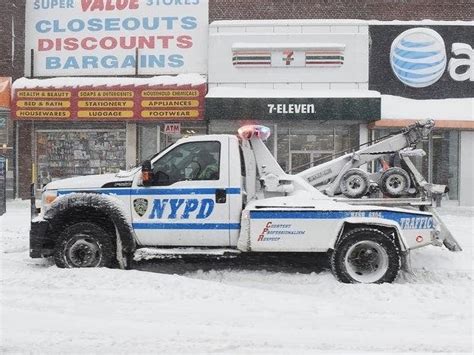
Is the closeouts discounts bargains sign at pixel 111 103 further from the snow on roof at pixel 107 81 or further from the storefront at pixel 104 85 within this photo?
the snow on roof at pixel 107 81

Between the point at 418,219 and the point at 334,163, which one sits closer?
the point at 418,219

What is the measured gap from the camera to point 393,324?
5086 mm

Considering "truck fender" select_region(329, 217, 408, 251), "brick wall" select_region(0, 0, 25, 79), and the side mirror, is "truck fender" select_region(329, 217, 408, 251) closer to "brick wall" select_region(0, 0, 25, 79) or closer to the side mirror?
the side mirror

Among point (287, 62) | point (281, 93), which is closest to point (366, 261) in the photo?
point (281, 93)

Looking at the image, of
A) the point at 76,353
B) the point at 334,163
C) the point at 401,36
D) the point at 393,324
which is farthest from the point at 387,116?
the point at 76,353

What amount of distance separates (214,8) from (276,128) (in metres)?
4.69

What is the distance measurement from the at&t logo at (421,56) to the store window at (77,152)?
9.72 m

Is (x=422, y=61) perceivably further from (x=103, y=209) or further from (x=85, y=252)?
(x=85, y=252)

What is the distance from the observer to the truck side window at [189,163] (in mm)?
7055

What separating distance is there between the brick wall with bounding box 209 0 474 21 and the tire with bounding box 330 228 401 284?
12.8 meters

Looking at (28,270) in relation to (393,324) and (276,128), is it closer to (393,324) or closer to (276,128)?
(393,324)

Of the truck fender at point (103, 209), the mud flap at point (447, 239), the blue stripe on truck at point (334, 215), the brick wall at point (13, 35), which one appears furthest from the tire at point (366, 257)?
the brick wall at point (13, 35)

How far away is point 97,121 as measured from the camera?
57.7 feet

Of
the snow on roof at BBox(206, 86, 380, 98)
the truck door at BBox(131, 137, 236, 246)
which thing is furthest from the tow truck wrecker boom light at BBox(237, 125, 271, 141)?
the snow on roof at BBox(206, 86, 380, 98)
